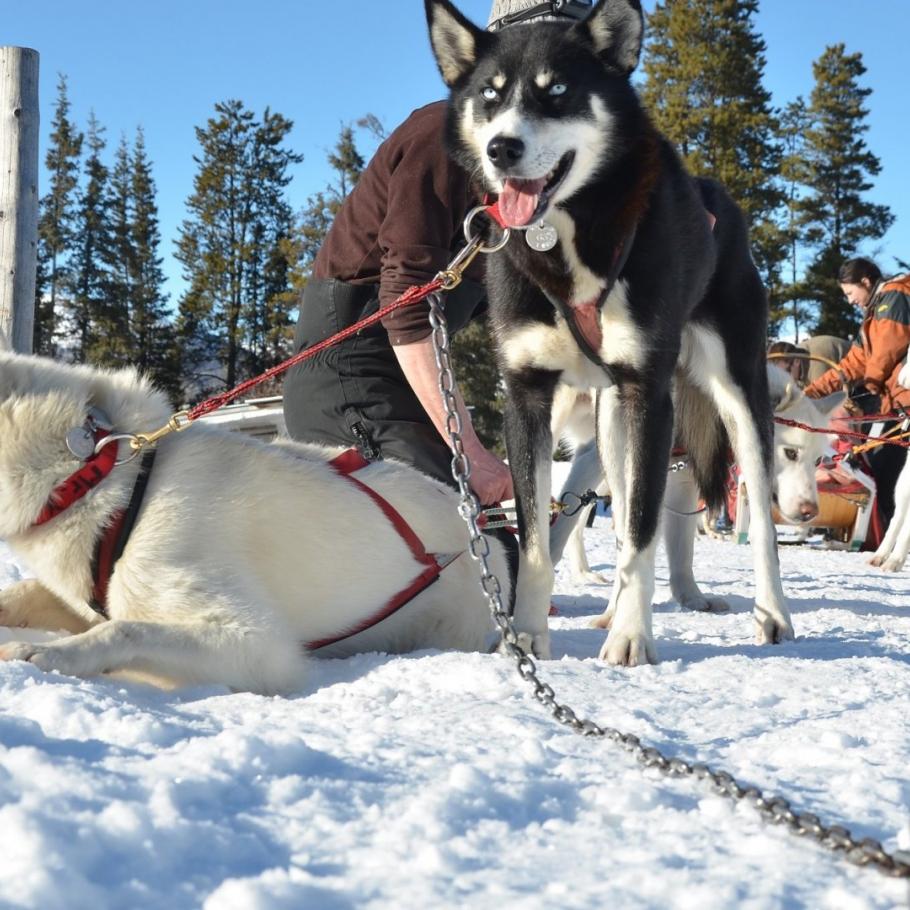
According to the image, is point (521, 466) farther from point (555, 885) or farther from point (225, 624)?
point (555, 885)

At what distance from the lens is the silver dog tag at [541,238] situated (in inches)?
113

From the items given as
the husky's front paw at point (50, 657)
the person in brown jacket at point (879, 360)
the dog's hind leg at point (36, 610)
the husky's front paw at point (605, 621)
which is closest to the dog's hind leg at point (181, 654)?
the husky's front paw at point (50, 657)

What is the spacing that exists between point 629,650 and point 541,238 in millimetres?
1232

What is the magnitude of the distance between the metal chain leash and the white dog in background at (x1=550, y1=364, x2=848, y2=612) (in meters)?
1.73

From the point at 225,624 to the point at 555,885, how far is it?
128 centimetres

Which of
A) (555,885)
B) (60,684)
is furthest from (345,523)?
(555,885)

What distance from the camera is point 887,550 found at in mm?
7527

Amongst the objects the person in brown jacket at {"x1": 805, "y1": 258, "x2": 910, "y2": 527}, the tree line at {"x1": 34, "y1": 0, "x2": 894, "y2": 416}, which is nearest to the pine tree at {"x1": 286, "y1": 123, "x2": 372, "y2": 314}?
the tree line at {"x1": 34, "y1": 0, "x2": 894, "y2": 416}

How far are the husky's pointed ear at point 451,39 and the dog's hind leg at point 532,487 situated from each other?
1011mm

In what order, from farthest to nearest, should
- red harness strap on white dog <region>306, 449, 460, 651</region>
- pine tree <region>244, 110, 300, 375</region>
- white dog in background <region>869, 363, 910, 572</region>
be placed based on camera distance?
pine tree <region>244, 110, 300, 375</region>, white dog in background <region>869, 363, 910, 572</region>, red harness strap on white dog <region>306, 449, 460, 651</region>

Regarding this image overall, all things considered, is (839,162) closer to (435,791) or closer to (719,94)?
(719,94)

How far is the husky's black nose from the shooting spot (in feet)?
8.62

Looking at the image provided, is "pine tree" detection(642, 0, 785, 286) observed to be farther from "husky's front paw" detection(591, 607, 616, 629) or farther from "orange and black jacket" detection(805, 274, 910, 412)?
"husky's front paw" detection(591, 607, 616, 629)

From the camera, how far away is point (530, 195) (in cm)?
279
